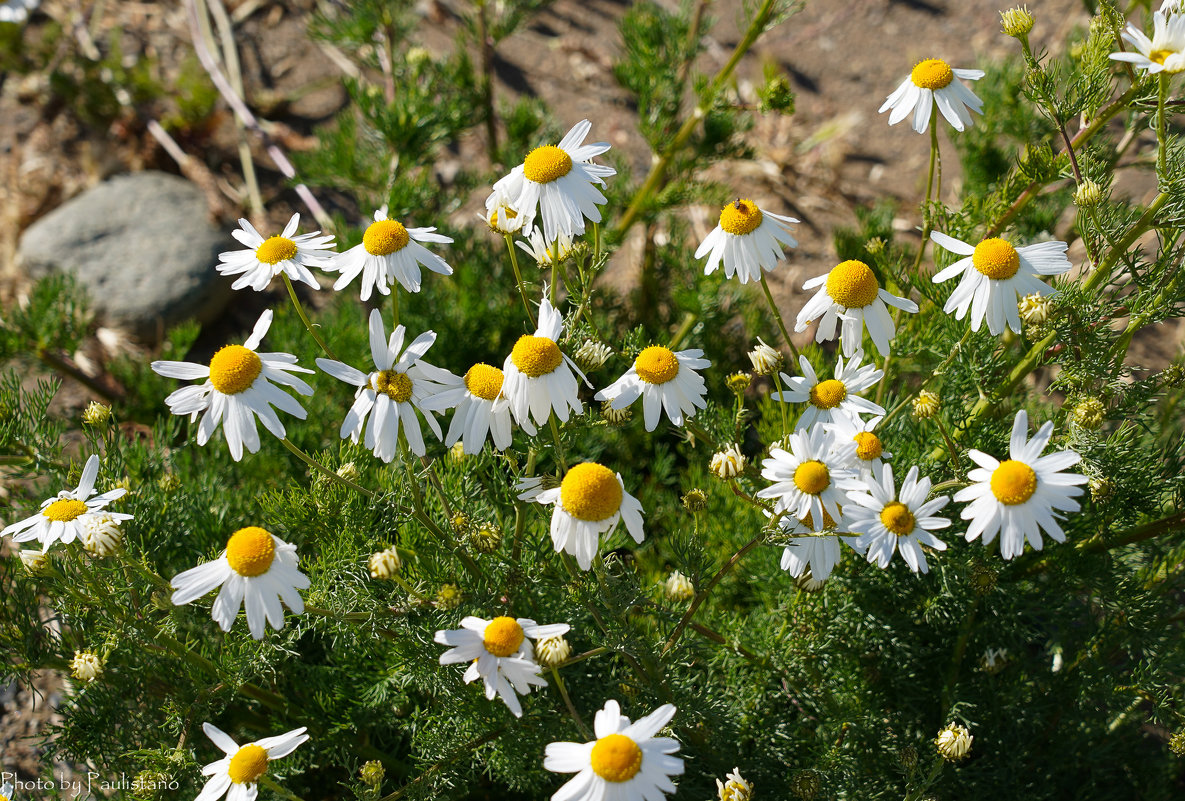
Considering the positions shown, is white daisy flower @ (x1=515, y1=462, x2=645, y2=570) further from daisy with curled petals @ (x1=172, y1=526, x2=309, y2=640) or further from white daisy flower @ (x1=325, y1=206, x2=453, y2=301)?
white daisy flower @ (x1=325, y1=206, x2=453, y2=301)

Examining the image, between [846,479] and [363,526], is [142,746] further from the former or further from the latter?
[846,479]

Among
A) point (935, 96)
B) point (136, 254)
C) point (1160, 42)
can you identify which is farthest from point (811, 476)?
point (136, 254)

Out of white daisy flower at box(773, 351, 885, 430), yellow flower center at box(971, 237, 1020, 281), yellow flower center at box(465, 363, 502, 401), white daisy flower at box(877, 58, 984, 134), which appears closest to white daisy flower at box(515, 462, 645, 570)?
yellow flower center at box(465, 363, 502, 401)

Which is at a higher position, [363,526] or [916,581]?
[916,581]

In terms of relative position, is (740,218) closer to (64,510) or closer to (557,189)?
(557,189)

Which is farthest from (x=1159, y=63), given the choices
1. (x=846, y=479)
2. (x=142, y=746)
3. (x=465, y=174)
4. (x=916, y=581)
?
(x=142, y=746)

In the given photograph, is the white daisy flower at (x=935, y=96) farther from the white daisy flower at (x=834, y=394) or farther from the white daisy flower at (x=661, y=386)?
the white daisy flower at (x=661, y=386)
